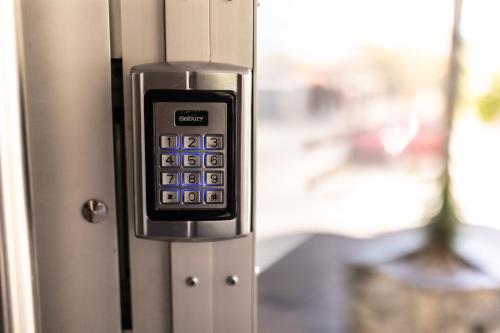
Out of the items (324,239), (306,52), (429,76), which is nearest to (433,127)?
(429,76)

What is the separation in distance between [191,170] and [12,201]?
0.18 metres

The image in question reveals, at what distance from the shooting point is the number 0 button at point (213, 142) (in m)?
0.52

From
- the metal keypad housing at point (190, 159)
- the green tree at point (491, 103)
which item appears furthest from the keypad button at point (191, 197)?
the green tree at point (491, 103)

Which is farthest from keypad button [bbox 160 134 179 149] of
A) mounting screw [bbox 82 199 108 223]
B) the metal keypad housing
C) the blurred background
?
the blurred background

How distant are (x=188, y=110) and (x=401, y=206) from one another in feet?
7.29

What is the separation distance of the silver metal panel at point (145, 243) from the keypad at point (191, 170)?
0.21ft

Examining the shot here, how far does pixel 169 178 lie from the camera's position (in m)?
0.53

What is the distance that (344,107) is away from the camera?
8.28 feet

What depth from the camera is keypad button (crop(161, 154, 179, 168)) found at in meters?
0.52

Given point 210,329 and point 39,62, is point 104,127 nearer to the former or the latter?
point 39,62

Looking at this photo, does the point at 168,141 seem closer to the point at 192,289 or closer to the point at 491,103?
the point at 192,289

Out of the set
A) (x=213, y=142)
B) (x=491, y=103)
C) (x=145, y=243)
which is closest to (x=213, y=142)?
(x=213, y=142)

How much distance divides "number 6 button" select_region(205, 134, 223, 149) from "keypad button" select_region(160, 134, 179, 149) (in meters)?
0.03

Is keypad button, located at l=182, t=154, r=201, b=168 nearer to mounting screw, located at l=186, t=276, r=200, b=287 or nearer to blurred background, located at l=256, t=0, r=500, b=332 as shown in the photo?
mounting screw, located at l=186, t=276, r=200, b=287
